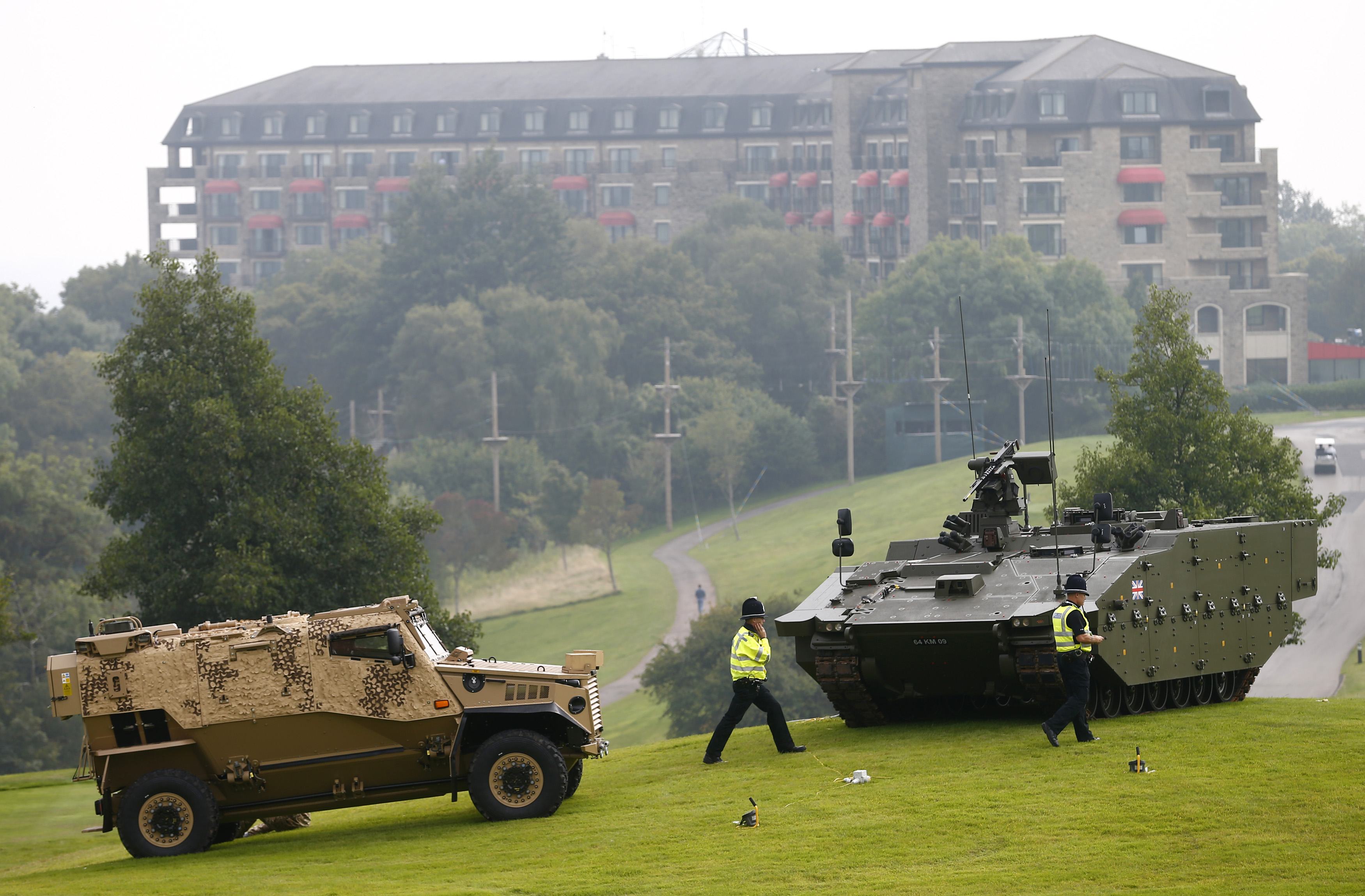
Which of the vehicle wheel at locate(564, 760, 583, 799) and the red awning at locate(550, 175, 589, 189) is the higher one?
the red awning at locate(550, 175, 589, 189)

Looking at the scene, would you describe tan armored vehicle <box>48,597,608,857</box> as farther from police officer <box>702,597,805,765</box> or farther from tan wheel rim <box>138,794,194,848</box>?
police officer <box>702,597,805,765</box>

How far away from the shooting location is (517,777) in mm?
17906

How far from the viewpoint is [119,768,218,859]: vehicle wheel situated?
17.7 metres

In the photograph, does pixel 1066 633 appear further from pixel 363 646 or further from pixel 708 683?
pixel 708 683

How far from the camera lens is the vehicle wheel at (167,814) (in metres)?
17.7

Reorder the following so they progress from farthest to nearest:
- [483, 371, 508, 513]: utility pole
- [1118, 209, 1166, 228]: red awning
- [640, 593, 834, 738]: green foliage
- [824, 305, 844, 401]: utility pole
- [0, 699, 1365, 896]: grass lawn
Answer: [1118, 209, 1166, 228]: red awning < [824, 305, 844, 401]: utility pole < [483, 371, 508, 513]: utility pole < [640, 593, 834, 738]: green foliage < [0, 699, 1365, 896]: grass lawn

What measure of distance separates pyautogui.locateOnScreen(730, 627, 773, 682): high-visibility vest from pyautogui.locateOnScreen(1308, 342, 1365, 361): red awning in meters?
109

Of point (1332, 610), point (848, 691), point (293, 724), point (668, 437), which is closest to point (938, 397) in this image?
point (668, 437)

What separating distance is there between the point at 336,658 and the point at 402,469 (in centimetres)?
8025

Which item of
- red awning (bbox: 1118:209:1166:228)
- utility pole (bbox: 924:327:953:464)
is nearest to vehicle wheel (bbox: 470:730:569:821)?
utility pole (bbox: 924:327:953:464)

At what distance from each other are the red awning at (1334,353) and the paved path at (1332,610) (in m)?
30.8

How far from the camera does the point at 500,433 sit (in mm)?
106688

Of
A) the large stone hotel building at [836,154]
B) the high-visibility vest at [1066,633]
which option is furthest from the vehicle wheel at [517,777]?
the large stone hotel building at [836,154]

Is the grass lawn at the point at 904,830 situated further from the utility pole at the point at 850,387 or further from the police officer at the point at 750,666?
the utility pole at the point at 850,387
